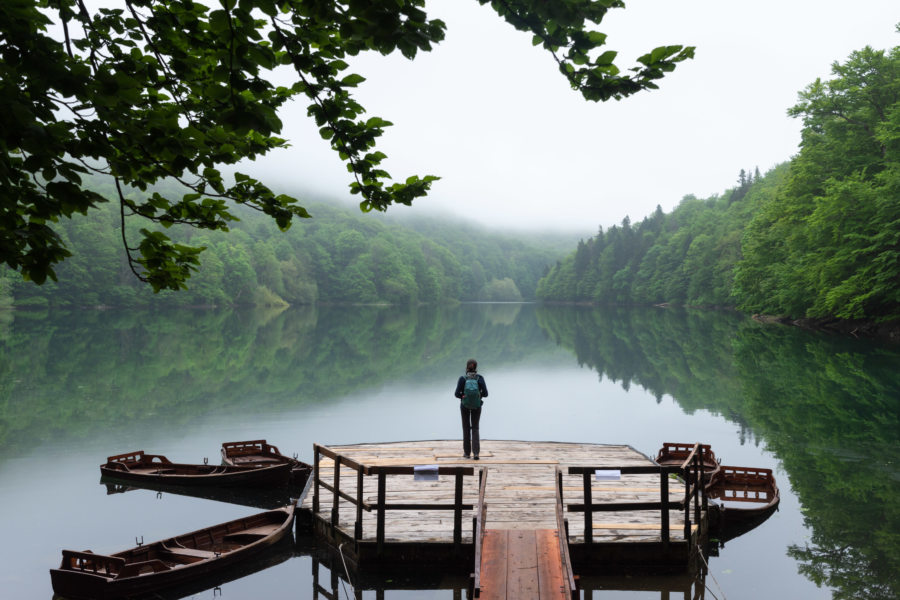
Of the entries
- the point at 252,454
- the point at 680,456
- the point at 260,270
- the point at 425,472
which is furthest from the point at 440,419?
the point at 260,270

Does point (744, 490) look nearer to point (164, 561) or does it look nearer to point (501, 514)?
point (501, 514)

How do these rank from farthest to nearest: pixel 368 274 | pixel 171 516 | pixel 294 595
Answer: pixel 368 274 < pixel 171 516 < pixel 294 595

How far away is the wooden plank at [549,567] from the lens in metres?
7.68

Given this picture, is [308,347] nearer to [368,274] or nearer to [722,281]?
[722,281]

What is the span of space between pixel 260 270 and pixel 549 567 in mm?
128267

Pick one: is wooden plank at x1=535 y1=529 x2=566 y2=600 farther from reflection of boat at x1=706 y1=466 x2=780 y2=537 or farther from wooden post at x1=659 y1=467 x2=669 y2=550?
reflection of boat at x1=706 y1=466 x2=780 y2=537

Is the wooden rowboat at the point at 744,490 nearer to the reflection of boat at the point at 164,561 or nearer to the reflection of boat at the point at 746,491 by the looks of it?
the reflection of boat at the point at 746,491

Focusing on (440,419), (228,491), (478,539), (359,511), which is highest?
(478,539)

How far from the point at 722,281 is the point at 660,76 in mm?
95022

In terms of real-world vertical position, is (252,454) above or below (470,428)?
below

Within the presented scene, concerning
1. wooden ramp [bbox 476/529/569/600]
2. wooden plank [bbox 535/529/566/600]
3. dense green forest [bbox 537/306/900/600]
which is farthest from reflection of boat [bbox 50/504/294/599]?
dense green forest [bbox 537/306/900/600]

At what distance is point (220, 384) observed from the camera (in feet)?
100

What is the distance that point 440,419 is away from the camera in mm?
24500

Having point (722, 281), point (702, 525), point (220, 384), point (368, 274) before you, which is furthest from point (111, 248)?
point (702, 525)
